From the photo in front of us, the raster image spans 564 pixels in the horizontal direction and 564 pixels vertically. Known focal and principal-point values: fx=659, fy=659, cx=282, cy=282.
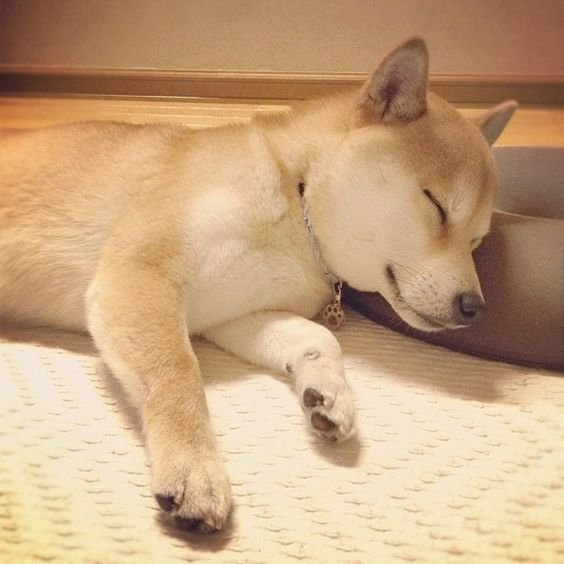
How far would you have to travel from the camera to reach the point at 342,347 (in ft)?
4.61

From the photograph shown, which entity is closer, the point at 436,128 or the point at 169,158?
the point at 436,128

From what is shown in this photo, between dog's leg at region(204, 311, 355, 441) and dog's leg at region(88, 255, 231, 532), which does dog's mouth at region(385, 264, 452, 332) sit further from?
dog's leg at region(88, 255, 231, 532)

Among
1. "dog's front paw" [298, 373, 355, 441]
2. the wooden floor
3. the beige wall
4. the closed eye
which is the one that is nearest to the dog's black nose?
the closed eye

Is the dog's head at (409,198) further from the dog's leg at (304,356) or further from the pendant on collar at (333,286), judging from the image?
the dog's leg at (304,356)

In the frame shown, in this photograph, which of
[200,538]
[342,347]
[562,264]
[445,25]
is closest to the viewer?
[200,538]

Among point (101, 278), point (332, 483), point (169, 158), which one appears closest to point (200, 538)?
point (332, 483)

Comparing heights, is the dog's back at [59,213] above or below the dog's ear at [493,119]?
below

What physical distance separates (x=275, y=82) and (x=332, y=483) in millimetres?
2199

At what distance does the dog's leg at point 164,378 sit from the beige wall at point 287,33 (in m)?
1.91

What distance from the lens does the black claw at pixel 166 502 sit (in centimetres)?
88

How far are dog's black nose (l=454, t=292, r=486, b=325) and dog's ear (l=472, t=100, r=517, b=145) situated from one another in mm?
476

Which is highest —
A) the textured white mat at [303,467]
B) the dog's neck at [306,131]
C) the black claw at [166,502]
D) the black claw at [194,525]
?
the dog's neck at [306,131]

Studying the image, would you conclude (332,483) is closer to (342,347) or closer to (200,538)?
(200,538)

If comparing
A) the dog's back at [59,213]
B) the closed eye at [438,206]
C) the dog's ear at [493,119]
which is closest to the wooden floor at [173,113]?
the dog's ear at [493,119]
